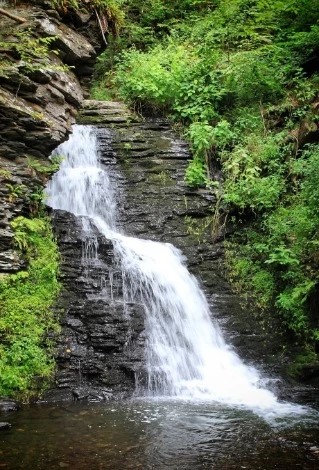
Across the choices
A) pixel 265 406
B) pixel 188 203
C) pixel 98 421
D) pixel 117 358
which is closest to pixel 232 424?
pixel 265 406

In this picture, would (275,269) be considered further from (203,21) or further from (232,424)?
(203,21)

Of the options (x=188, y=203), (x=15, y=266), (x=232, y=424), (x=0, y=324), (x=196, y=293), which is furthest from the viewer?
(x=188, y=203)

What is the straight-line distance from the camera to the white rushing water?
7.82 m

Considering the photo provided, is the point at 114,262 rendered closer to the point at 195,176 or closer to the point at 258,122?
the point at 195,176

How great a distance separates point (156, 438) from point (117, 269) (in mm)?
4290

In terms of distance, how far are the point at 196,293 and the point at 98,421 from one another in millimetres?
4199

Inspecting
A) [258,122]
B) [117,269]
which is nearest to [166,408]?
[117,269]

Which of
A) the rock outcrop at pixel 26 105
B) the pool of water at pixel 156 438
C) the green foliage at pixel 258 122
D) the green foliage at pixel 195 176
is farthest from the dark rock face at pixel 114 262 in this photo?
the rock outcrop at pixel 26 105

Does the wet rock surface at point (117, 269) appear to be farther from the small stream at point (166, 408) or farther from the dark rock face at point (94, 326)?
the small stream at point (166, 408)

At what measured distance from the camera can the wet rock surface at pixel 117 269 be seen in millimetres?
7988

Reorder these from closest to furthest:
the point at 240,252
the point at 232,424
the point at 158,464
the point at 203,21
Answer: the point at 158,464 < the point at 232,424 < the point at 240,252 < the point at 203,21

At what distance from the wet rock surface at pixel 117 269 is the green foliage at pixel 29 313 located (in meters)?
0.30

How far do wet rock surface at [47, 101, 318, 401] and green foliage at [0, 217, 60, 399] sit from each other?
0.30m

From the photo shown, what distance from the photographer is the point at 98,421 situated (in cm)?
623
